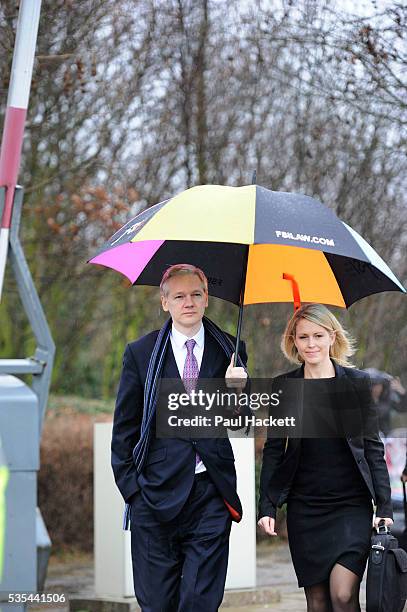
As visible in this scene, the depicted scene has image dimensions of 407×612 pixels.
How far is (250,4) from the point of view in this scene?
1187 centimetres

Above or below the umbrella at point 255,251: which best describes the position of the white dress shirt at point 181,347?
below

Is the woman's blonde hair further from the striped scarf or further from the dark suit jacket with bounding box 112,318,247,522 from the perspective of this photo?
the dark suit jacket with bounding box 112,318,247,522

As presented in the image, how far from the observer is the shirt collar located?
5207 millimetres

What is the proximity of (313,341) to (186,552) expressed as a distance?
109cm

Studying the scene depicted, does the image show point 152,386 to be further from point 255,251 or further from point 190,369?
point 255,251

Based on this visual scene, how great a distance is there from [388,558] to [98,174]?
9237 mm

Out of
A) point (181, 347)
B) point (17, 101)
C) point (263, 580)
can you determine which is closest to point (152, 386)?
point (181, 347)

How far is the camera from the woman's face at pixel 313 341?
5.28m

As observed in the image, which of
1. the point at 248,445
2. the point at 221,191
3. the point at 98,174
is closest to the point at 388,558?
the point at 221,191

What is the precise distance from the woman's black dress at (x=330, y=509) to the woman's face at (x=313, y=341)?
0.37 meters

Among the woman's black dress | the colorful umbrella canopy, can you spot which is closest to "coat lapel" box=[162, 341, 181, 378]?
the colorful umbrella canopy

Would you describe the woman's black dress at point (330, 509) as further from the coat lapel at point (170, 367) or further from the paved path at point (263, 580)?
the paved path at point (263, 580)

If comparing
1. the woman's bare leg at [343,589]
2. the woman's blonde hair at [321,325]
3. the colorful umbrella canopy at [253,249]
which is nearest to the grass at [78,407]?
the colorful umbrella canopy at [253,249]

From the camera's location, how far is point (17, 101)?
7.09m
